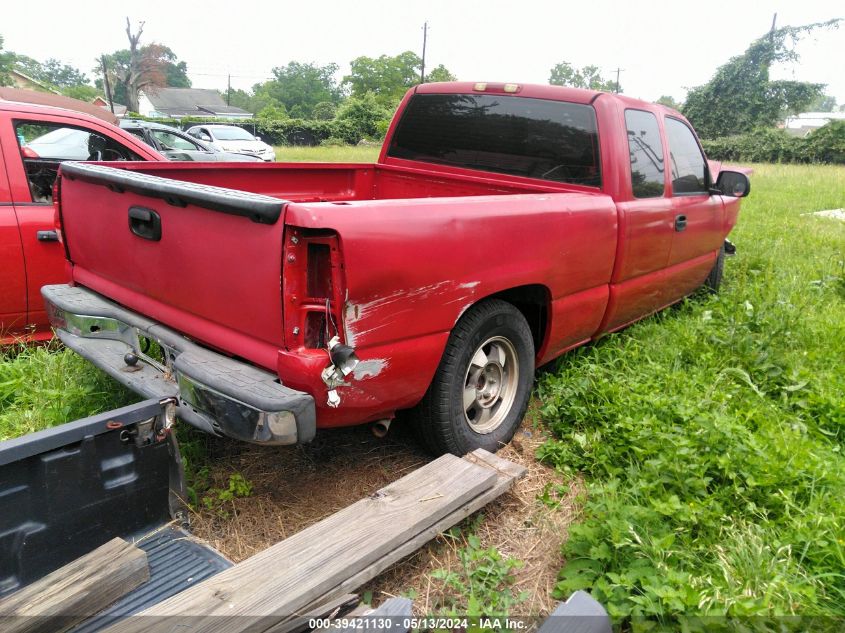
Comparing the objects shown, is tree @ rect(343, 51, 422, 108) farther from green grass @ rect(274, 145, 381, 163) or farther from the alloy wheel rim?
the alloy wheel rim

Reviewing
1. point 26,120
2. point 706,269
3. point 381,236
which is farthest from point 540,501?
point 26,120

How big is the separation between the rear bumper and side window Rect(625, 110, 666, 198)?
2.64 metres

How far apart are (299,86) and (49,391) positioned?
98.4 meters

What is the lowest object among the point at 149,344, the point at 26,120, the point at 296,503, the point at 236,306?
the point at 296,503

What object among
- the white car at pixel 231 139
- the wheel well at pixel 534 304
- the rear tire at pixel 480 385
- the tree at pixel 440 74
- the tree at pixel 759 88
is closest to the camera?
the rear tire at pixel 480 385

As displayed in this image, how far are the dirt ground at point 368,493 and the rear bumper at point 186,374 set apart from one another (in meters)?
0.55

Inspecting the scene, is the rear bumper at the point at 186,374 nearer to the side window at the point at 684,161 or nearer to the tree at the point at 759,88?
the side window at the point at 684,161

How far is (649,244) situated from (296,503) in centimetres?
269

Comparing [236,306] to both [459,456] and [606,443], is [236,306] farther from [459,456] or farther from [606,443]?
[606,443]

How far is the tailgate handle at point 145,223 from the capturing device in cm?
268

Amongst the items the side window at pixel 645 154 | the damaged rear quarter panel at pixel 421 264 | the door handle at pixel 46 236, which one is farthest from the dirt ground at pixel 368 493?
the door handle at pixel 46 236

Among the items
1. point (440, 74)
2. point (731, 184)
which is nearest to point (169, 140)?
point (731, 184)

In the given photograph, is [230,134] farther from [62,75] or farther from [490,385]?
[62,75]

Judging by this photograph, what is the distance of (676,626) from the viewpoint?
207cm
